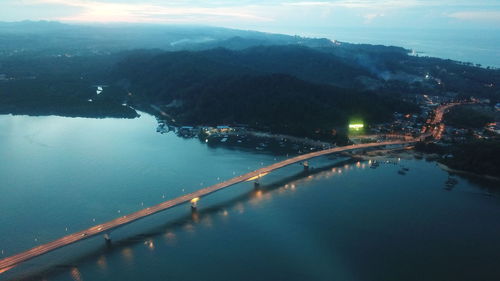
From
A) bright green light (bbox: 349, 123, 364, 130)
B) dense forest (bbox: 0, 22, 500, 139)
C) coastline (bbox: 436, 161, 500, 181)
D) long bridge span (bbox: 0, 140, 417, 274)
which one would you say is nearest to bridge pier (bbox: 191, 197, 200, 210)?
long bridge span (bbox: 0, 140, 417, 274)

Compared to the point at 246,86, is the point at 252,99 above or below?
below

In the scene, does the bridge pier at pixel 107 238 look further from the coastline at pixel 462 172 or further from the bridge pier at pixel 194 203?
the coastline at pixel 462 172

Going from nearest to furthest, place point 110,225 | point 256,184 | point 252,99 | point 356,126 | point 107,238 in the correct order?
point 107,238
point 110,225
point 256,184
point 356,126
point 252,99

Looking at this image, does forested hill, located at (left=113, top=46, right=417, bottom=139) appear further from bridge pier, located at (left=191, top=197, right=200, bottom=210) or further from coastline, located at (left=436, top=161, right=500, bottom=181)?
bridge pier, located at (left=191, top=197, right=200, bottom=210)

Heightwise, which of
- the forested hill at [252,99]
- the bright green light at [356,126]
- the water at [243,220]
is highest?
the forested hill at [252,99]

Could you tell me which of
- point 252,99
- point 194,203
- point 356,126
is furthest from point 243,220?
point 252,99

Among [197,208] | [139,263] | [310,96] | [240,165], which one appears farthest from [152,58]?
[139,263]

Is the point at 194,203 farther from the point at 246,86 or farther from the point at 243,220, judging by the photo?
the point at 246,86

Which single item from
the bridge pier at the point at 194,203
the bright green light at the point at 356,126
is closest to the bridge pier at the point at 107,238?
the bridge pier at the point at 194,203

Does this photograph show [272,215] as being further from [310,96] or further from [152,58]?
[152,58]
